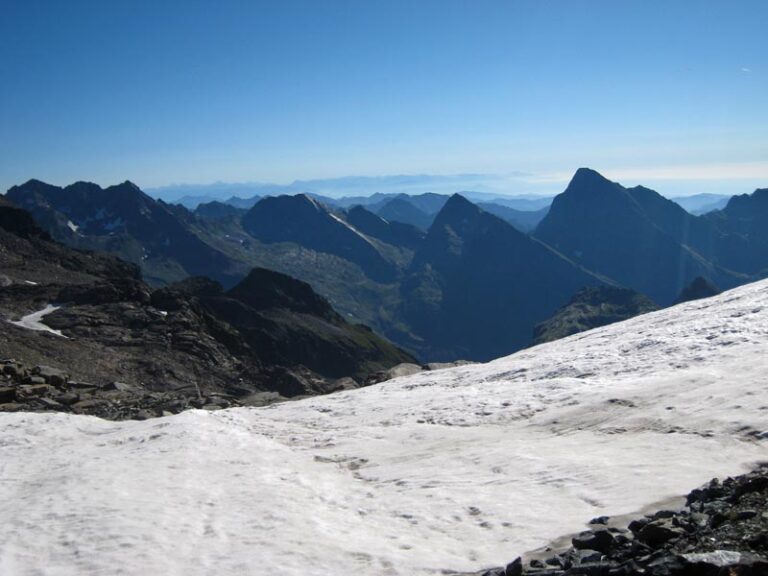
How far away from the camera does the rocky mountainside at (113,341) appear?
41.6 m

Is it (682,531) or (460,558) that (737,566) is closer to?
(682,531)

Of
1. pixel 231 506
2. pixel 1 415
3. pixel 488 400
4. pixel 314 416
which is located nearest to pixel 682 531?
pixel 231 506

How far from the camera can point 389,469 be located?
20.3 meters

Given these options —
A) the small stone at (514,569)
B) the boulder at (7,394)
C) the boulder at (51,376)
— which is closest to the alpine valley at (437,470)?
the small stone at (514,569)

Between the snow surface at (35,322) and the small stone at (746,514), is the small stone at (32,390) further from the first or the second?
the snow surface at (35,322)

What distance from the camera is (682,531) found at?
1138cm

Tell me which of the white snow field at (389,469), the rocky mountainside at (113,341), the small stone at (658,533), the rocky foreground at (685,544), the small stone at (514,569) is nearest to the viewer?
the rocky foreground at (685,544)

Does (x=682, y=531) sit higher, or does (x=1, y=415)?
(x=682, y=531)

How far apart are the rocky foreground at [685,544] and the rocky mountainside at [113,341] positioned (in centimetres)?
2667

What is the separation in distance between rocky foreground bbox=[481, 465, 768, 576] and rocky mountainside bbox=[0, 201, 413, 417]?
1050 inches

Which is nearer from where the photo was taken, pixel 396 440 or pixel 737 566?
pixel 737 566

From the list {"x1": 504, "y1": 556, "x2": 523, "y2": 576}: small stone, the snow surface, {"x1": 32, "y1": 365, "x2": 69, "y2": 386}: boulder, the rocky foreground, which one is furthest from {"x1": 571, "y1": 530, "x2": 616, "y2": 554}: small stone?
the snow surface

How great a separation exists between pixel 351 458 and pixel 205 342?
83476 millimetres

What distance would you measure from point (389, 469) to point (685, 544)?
10.9m
